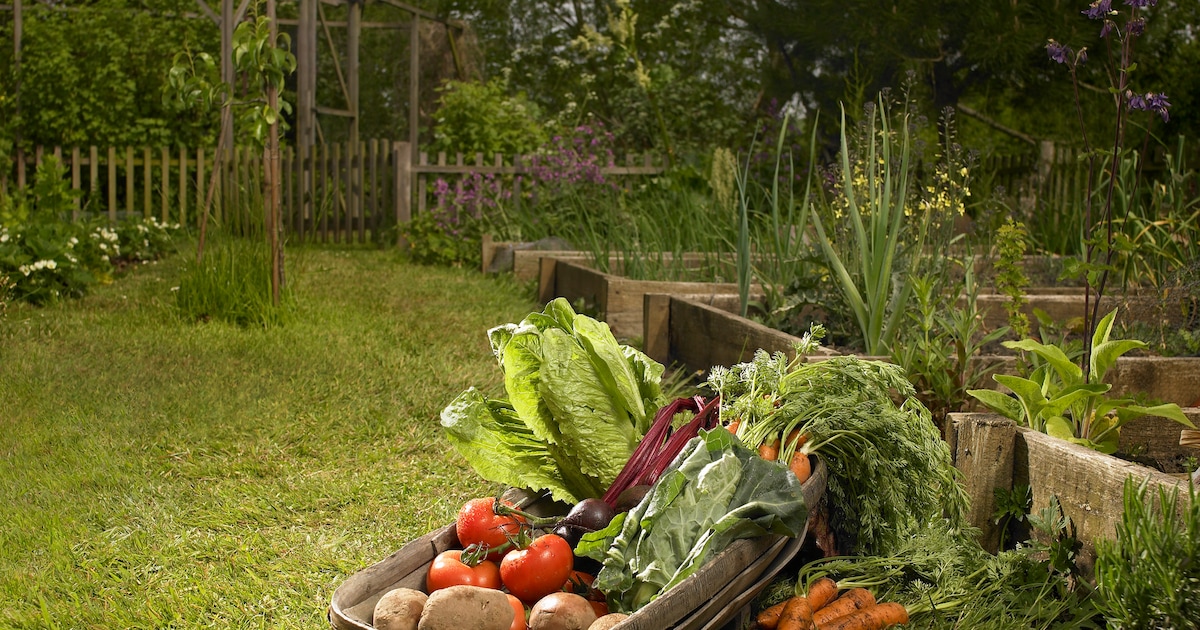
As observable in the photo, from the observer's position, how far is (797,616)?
2.05 metres

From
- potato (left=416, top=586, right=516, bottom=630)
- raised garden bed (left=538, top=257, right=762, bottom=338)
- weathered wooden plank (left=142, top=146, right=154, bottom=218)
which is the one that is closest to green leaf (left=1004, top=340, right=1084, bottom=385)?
potato (left=416, top=586, right=516, bottom=630)

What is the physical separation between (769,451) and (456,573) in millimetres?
767

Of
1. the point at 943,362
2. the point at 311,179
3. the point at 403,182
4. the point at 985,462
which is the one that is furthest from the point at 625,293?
the point at 311,179

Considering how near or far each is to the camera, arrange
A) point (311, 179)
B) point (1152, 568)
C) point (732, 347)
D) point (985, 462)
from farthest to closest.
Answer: point (311, 179)
point (732, 347)
point (985, 462)
point (1152, 568)

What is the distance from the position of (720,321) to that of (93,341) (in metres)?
3.23

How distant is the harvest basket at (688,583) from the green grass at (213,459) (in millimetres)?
311

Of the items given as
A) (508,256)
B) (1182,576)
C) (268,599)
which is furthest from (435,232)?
(1182,576)

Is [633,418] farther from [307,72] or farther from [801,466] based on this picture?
[307,72]

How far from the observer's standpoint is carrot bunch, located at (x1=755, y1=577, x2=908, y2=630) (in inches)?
81.0

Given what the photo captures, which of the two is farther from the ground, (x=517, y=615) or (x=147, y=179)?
(x=147, y=179)

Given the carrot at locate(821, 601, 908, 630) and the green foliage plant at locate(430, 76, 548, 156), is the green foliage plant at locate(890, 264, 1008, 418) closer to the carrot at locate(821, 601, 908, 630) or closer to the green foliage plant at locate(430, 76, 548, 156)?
the carrot at locate(821, 601, 908, 630)

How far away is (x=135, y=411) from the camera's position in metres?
3.93

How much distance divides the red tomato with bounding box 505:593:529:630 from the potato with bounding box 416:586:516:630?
0.15ft

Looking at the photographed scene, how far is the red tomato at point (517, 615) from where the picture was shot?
79.3 inches
